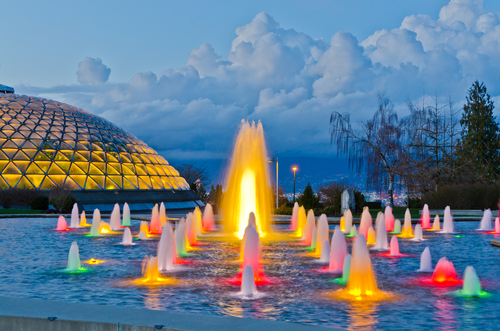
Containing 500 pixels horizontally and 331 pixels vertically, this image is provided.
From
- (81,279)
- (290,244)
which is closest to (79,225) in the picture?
(290,244)

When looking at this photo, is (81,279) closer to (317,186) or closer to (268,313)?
(268,313)

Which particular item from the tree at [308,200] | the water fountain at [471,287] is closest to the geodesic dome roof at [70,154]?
the tree at [308,200]

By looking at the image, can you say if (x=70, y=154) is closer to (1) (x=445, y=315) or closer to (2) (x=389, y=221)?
(2) (x=389, y=221)

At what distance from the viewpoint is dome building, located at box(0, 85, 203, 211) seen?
119 feet

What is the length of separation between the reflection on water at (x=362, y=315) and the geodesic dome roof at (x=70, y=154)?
31.4 meters

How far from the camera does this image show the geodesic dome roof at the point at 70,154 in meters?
36.8

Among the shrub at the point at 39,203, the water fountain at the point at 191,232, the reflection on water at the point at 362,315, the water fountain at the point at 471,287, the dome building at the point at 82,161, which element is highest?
the dome building at the point at 82,161

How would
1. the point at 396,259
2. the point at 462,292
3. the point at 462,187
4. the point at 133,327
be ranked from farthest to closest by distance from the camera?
1. the point at 462,187
2. the point at 396,259
3. the point at 462,292
4. the point at 133,327

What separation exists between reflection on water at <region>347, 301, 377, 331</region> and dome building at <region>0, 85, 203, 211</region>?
29.6 m

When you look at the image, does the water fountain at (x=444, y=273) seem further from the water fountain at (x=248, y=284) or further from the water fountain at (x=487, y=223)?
the water fountain at (x=487, y=223)

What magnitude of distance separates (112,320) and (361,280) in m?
4.95

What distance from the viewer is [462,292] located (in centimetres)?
920

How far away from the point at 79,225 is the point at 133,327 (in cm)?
2098

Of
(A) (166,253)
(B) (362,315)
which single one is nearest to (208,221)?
(A) (166,253)
